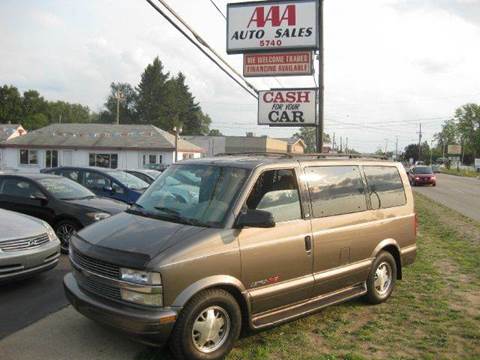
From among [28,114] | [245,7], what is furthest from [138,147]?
[28,114]

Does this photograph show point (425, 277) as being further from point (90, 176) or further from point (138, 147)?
point (138, 147)

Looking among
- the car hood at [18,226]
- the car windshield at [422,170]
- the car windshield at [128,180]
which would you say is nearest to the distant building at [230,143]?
the car windshield at [422,170]

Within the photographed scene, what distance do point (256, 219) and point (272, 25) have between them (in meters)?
10.8

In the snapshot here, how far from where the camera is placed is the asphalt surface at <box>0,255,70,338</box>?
524 cm

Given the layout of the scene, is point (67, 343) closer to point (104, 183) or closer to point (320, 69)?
point (104, 183)

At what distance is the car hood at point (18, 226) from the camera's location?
621cm

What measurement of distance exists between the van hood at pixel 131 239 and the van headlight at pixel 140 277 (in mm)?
56

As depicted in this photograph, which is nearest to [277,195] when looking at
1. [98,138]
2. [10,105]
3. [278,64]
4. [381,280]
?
[381,280]

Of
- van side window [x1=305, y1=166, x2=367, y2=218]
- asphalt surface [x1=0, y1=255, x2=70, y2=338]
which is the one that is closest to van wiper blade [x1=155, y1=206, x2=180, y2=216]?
van side window [x1=305, y1=166, x2=367, y2=218]

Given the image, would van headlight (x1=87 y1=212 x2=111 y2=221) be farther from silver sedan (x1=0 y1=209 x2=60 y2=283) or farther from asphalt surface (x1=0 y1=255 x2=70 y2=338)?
silver sedan (x1=0 y1=209 x2=60 y2=283)

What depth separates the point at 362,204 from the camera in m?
5.94

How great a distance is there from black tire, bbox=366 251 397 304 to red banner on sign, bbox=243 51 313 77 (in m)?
8.79

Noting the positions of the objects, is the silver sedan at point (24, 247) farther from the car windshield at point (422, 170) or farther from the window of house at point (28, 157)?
the window of house at point (28, 157)

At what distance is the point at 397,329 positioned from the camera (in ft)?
17.5
